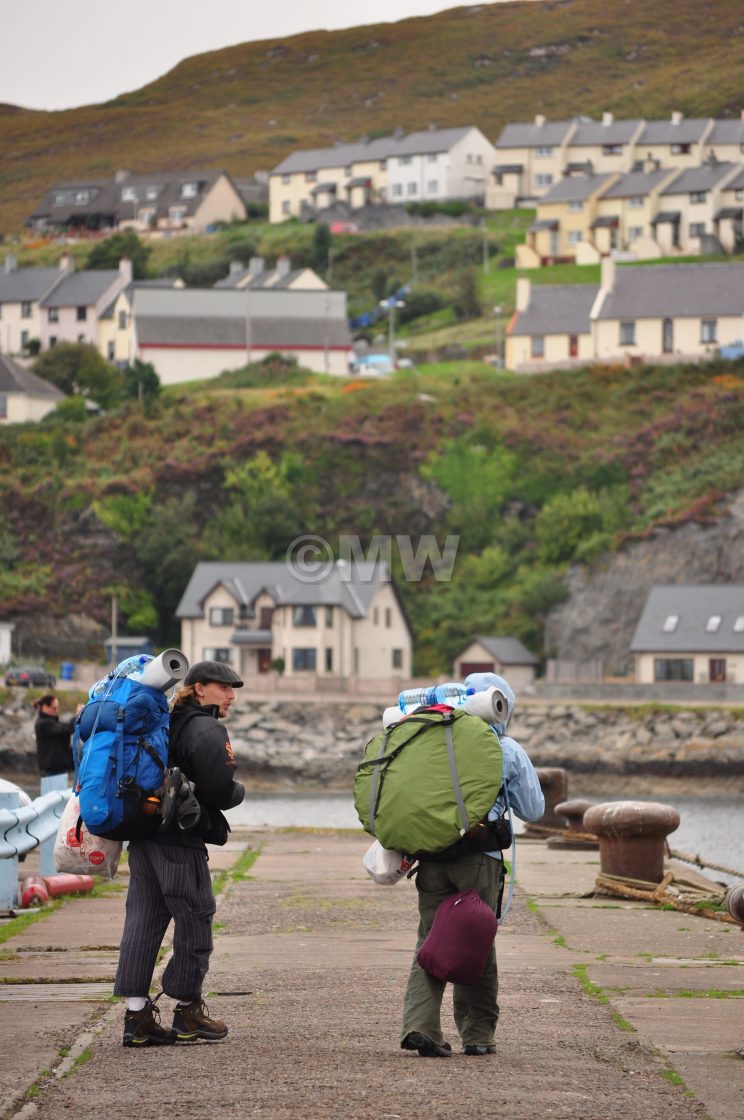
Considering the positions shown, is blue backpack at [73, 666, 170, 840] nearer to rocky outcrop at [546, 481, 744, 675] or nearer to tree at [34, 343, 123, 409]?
rocky outcrop at [546, 481, 744, 675]

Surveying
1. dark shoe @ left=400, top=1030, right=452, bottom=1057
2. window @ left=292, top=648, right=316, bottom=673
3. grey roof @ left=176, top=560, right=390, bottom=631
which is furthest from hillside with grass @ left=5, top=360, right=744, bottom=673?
dark shoe @ left=400, top=1030, right=452, bottom=1057

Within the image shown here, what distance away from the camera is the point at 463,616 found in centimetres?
8475

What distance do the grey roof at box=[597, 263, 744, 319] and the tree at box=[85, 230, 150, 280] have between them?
39.9m

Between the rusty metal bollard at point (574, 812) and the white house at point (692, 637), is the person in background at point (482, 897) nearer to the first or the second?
the rusty metal bollard at point (574, 812)

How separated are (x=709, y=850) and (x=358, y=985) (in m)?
30.1

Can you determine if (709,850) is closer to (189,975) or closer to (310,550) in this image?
(189,975)

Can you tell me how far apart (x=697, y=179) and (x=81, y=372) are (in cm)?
4069

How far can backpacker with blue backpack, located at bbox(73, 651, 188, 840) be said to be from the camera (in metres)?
9.42

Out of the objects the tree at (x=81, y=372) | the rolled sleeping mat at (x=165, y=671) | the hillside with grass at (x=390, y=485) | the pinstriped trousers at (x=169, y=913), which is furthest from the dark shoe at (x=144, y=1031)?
the tree at (x=81, y=372)

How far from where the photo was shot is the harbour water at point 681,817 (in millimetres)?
39969

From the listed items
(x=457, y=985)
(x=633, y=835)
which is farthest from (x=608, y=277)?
(x=457, y=985)

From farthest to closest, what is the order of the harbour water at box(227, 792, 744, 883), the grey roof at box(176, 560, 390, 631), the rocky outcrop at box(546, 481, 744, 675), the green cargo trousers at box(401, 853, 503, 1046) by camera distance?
the rocky outcrop at box(546, 481, 744, 675) → the grey roof at box(176, 560, 390, 631) → the harbour water at box(227, 792, 744, 883) → the green cargo trousers at box(401, 853, 503, 1046)

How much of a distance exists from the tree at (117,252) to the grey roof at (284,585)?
55646 mm

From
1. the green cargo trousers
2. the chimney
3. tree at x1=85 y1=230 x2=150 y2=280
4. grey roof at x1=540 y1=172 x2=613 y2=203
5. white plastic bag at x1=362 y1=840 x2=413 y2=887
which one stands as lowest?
the green cargo trousers
